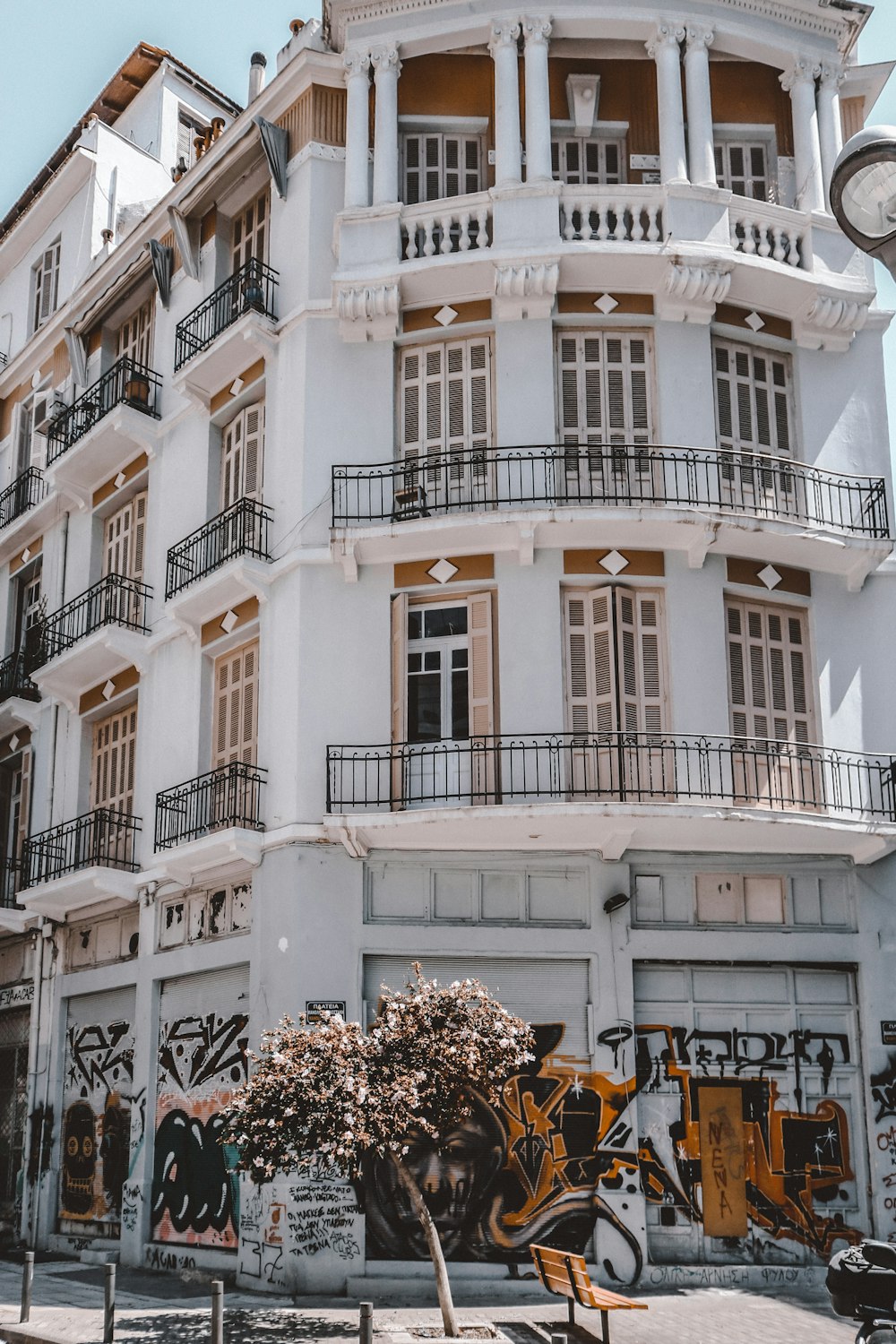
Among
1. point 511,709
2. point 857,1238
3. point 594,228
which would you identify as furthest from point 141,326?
point 857,1238

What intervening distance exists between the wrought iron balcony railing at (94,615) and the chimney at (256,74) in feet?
25.5

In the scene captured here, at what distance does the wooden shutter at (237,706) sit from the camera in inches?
750

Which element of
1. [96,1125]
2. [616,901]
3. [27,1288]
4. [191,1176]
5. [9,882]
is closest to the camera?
[27,1288]

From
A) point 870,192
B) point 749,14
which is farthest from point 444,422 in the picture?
point 870,192

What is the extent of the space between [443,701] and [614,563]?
106 inches

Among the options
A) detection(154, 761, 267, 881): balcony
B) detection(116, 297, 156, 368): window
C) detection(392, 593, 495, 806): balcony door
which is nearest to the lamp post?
detection(392, 593, 495, 806): balcony door

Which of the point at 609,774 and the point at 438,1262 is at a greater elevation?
the point at 609,774

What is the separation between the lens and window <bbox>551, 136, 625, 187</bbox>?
19.9 metres

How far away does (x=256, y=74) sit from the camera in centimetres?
2258

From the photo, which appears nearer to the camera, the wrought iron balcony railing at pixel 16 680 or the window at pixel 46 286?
the wrought iron balcony railing at pixel 16 680

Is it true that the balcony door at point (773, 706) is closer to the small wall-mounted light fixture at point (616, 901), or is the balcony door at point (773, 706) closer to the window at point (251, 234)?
the small wall-mounted light fixture at point (616, 901)

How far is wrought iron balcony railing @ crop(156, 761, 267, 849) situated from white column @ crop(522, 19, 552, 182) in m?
8.52

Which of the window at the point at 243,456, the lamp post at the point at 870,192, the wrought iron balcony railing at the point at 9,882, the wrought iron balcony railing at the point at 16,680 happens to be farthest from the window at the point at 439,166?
the lamp post at the point at 870,192

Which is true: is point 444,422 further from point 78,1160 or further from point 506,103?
point 78,1160
